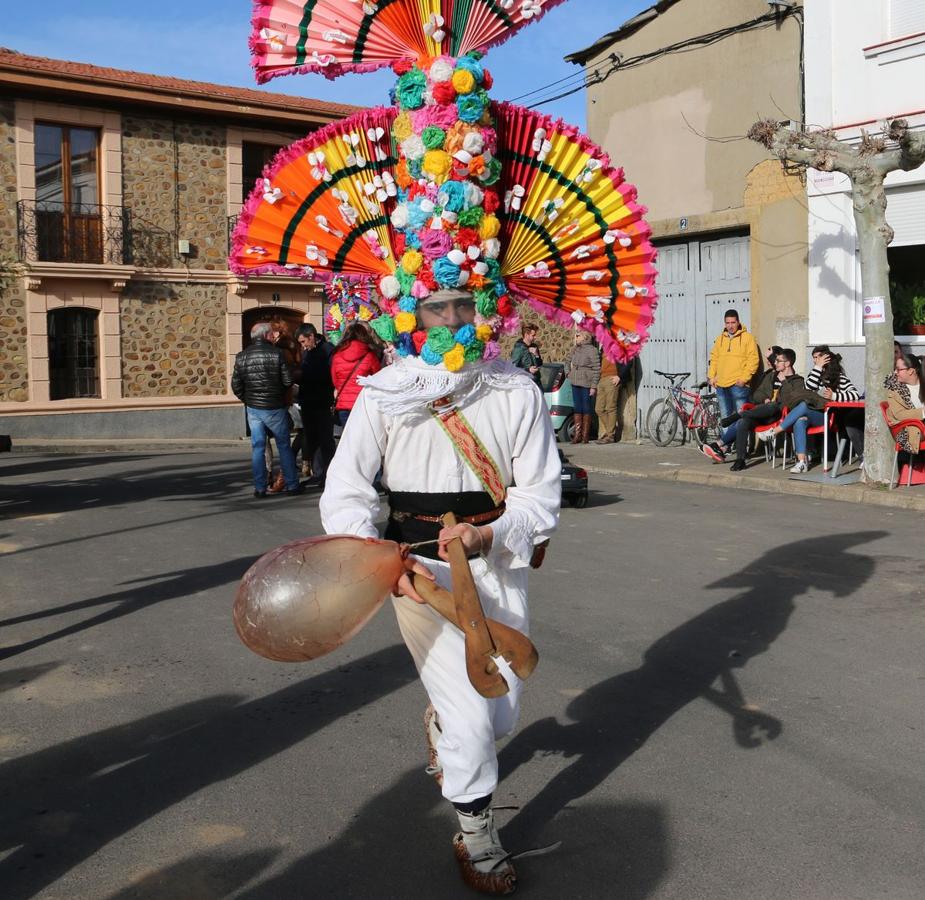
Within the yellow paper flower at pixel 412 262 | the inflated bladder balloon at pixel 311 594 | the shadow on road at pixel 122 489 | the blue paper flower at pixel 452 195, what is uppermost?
the blue paper flower at pixel 452 195

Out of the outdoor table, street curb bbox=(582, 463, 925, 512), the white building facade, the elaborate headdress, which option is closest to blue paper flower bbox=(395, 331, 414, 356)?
the elaborate headdress

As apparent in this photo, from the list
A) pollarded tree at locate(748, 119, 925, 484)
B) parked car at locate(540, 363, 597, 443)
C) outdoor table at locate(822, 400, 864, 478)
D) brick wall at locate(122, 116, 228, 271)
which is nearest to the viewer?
pollarded tree at locate(748, 119, 925, 484)

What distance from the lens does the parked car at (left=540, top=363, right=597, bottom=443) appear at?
18141mm

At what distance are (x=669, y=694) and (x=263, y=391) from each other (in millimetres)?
7654

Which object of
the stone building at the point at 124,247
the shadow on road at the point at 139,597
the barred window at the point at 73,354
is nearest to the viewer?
the shadow on road at the point at 139,597

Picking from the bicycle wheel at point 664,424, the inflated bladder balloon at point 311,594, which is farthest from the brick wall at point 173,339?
the inflated bladder balloon at point 311,594

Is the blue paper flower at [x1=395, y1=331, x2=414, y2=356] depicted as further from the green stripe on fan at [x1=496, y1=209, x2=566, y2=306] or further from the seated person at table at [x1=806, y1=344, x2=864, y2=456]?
the seated person at table at [x1=806, y1=344, x2=864, y2=456]

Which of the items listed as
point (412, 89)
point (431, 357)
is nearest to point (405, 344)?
point (431, 357)

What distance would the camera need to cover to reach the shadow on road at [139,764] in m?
3.66

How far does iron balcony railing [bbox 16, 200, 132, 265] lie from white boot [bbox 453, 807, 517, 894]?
22.6 meters

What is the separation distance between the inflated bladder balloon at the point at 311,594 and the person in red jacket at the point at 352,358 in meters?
7.57

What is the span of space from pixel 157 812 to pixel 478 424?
1791 mm

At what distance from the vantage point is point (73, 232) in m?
24.1

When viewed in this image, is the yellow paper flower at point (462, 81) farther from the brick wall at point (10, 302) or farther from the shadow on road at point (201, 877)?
the brick wall at point (10, 302)
